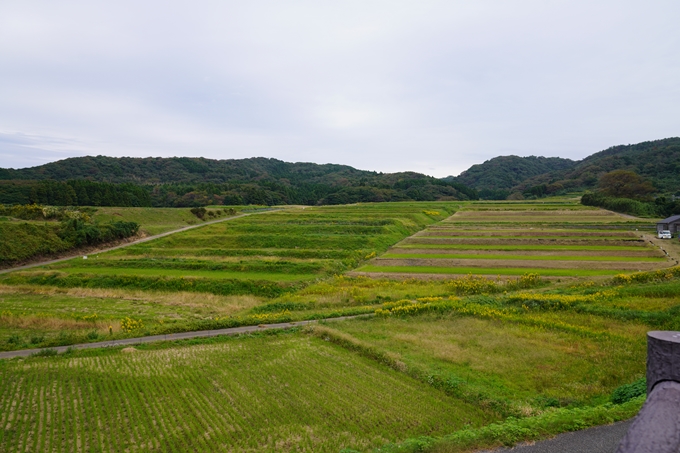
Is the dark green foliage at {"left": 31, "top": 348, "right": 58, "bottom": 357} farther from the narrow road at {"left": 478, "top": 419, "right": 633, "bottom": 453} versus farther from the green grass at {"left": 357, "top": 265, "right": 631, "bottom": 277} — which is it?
the green grass at {"left": 357, "top": 265, "right": 631, "bottom": 277}

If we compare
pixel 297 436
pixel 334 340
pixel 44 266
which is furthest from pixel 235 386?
pixel 44 266

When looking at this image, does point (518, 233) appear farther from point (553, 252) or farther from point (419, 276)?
point (419, 276)

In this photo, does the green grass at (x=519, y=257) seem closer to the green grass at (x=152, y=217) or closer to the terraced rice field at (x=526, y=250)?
the terraced rice field at (x=526, y=250)

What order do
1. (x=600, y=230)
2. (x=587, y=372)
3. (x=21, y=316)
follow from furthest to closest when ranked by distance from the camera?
(x=600, y=230) < (x=21, y=316) < (x=587, y=372)

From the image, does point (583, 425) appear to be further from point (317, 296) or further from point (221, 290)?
point (221, 290)

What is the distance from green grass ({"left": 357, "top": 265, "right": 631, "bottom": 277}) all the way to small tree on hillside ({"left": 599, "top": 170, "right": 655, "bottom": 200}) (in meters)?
71.4

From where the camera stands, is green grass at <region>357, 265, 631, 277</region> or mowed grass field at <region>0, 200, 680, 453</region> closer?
mowed grass field at <region>0, 200, 680, 453</region>

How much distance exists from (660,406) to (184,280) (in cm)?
3759

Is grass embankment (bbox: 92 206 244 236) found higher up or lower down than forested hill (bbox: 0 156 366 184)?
lower down

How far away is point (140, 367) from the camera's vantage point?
17422 mm

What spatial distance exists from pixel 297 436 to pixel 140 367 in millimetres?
9046

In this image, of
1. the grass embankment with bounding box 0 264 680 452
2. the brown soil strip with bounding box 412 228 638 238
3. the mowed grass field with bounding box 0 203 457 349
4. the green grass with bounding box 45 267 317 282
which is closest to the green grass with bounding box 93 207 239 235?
the mowed grass field with bounding box 0 203 457 349

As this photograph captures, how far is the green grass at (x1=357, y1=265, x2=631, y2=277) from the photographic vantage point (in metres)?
34.0

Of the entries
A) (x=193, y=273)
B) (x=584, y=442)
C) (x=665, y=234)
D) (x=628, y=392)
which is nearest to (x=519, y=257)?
(x=665, y=234)
